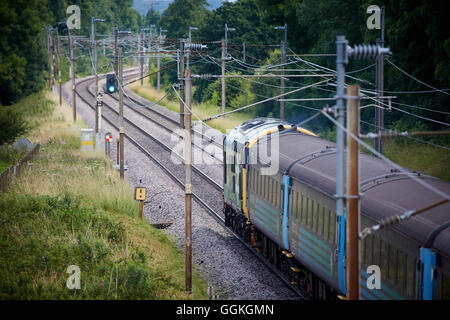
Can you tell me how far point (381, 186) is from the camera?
12180 millimetres

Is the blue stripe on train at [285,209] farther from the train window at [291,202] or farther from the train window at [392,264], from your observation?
the train window at [392,264]

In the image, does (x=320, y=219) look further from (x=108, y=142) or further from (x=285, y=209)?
(x=108, y=142)

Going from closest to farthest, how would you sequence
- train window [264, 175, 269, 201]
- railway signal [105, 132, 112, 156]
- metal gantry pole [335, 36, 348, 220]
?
metal gantry pole [335, 36, 348, 220], train window [264, 175, 269, 201], railway signal [105, 132, 112, 156]

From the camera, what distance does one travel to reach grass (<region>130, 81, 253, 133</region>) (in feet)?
139

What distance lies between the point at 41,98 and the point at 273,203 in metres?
46.4

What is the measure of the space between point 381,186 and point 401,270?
2.23m

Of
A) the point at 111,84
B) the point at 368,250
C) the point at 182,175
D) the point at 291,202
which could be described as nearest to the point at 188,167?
the point at 291,202

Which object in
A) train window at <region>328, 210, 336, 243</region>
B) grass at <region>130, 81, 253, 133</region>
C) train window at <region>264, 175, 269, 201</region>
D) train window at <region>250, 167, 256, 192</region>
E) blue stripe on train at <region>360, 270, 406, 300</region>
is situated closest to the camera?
blue stripe on train at <region>360, 270, 406, 300</region>

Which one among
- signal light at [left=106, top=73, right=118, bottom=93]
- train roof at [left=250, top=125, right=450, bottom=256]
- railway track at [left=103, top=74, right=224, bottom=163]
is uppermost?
signal light at [left=106, top=73, right=118, bottom=93]

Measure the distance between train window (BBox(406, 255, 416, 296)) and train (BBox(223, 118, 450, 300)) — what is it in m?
0.02

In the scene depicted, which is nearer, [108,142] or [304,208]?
[304,208]

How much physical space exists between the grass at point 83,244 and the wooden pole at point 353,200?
18.6 ft

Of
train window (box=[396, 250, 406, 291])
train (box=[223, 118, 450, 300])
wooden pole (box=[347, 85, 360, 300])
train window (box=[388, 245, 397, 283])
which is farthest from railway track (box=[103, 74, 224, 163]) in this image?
wooden pole (box=[347, 85, 360, 300])

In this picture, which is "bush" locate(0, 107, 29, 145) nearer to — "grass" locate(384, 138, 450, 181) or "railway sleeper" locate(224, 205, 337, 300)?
"railway sleeper" locate(224, 205, 337, 300)
